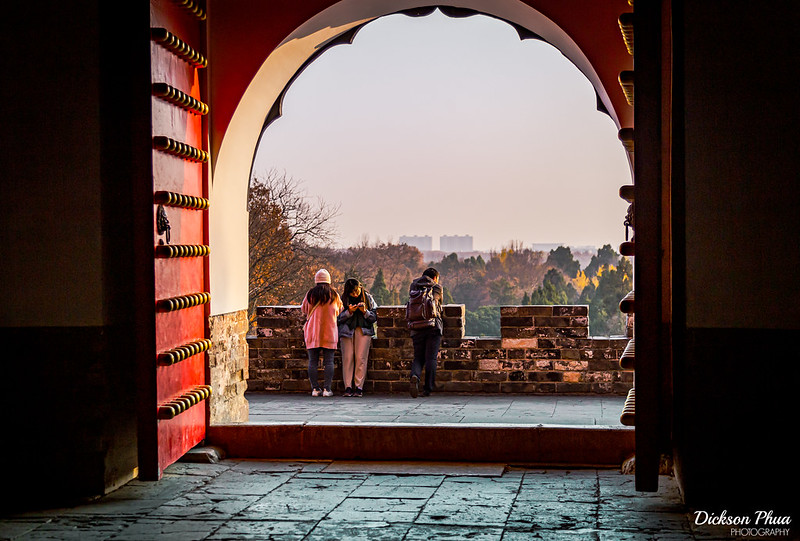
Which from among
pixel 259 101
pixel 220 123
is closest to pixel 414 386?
pixel 259 101

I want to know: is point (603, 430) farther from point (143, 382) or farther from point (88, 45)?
point (88, 45)

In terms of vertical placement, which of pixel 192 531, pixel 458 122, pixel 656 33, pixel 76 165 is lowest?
pixel 192 531

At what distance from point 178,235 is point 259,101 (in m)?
1.79

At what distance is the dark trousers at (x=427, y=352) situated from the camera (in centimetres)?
1000

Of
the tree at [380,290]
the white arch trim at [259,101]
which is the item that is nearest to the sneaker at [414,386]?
the white arch trim at [259,101]

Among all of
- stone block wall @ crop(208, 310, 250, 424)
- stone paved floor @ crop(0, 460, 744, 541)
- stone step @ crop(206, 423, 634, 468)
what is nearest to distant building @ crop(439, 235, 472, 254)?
stone block wall @ crop(208, 310, 250, 424)

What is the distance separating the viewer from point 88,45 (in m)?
4.62

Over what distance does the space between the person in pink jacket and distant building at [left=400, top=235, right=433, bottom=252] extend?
24559mm

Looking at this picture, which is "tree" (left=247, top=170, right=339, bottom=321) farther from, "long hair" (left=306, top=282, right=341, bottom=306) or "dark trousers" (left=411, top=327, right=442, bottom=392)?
"dark trousers" (left=411, top=327, right=442, bottom=392)

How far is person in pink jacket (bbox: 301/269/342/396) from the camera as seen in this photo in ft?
33.0

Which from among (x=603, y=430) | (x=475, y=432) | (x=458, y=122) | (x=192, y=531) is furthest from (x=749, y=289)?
(x=458, y=122)

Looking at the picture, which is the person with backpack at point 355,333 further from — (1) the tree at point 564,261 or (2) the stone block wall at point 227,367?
Answer: (1) the tree at point 564,261

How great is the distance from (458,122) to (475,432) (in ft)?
99.0

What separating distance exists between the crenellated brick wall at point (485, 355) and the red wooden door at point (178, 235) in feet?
16.0
